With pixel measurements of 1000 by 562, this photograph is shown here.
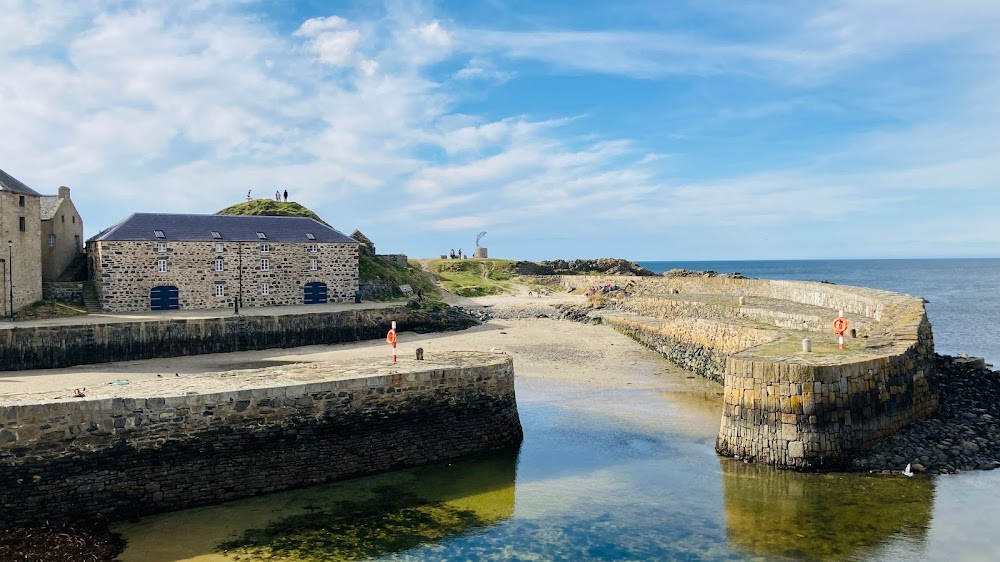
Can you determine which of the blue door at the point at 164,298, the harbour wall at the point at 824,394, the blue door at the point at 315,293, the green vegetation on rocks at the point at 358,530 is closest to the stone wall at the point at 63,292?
the blue door at the point at 164,298

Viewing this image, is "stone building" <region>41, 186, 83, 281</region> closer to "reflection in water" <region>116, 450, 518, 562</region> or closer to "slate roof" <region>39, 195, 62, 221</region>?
"slate roof" <region>39, 195, 62, 221</region>

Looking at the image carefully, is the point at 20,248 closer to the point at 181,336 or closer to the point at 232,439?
the point at 181,336

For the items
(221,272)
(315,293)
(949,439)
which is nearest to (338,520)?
(949,439)

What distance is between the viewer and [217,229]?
33656mm

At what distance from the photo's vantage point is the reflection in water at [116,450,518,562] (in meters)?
10.4

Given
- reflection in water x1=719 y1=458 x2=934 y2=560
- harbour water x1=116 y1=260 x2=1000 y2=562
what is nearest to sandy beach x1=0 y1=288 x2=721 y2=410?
harbour water x1=116 y1=260 x2=1000 y2=562

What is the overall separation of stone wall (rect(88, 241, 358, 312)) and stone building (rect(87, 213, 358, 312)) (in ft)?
0.14

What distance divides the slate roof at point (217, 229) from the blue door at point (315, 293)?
7.65 ft

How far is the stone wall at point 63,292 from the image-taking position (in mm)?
29266

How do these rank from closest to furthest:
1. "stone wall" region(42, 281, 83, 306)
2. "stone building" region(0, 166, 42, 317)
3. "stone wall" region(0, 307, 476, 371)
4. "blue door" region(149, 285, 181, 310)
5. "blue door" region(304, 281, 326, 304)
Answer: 1. "stone wall" region(0, 307, 476, 371)
2. "stone building" region(0, 166, 42, 317)
3. "stone wall" region(42, 281, 83, 306)
4. "blue door" region(149, 285, 181, 310)
5. "blue door" region(304, 281, 326, 304)

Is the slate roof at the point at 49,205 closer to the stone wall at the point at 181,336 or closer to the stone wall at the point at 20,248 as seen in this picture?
the stone wall at the point at 20,248

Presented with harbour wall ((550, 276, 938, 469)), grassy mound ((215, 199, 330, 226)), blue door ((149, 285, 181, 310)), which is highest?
grassy mound ((215, 199, 330, 226))

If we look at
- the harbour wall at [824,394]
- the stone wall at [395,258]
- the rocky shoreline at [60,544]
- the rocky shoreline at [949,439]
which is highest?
the stone wall at [395,258]

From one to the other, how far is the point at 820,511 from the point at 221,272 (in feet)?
94.5
